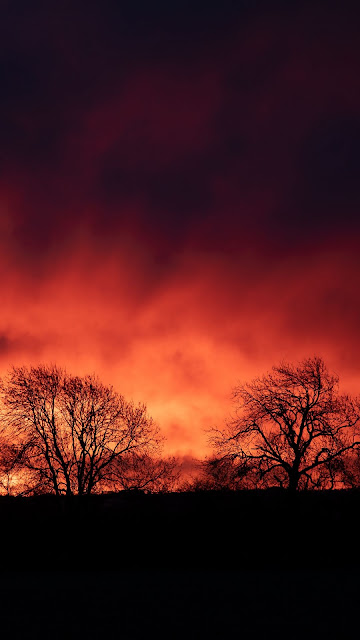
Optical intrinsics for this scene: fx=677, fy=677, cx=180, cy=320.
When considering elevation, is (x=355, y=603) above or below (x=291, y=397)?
below

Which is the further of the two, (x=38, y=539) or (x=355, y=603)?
(x=38, y=539)

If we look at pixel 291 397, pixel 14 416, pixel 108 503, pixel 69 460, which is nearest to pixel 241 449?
pixel 291 397

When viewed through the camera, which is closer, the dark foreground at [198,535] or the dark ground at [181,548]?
the dark ground at [181,548]

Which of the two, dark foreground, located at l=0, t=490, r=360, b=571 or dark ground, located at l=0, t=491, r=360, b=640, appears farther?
dark foreground, located at l=0, t=490, r=360, b=571

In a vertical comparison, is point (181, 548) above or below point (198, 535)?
below

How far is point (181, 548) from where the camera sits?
21500 mm

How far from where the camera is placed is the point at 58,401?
1992 inches

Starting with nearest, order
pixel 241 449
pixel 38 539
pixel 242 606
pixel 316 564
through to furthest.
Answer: pixel 242 606 < pixel 316 564 < pixel 38 539 < pixel 241 449

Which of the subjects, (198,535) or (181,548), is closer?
(181,548)

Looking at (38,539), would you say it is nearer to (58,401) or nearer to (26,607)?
(26,607)

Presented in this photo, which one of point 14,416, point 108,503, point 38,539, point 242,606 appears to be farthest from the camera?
point 14,416

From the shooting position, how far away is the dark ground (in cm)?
1577

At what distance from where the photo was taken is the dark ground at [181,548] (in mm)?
15766

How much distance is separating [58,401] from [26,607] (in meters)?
38.0
